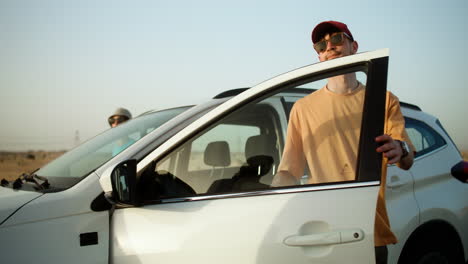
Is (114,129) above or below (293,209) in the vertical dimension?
above

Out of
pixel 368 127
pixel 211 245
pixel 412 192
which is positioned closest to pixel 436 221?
pixel 412 192

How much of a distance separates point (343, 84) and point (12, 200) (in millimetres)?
1655

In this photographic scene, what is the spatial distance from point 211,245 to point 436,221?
5.48ft

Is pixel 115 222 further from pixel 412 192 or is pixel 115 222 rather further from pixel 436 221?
pixel 436 221

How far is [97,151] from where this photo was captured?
2672 millimetres

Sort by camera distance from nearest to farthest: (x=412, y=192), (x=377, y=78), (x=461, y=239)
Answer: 1. (x=377, y=78)
2. (x=412, y=192)
3. (x=461, y=239)

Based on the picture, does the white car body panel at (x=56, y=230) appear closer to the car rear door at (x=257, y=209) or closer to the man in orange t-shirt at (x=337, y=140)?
the car rear door at (x=257, y=209)

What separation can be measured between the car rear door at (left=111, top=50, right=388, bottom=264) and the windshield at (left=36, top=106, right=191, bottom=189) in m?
0.48

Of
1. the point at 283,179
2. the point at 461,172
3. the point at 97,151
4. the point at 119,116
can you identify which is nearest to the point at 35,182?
the point at 97,151

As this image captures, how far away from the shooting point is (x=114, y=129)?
10.0 ft

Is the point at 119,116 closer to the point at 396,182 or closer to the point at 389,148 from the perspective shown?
the point at 396,182

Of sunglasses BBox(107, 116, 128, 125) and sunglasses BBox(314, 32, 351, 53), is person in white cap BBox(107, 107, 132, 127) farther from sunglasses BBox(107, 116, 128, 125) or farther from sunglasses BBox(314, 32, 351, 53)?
sunglasses BBox(314, 32, 351, 53)

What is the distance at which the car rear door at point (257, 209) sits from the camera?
6.02ft

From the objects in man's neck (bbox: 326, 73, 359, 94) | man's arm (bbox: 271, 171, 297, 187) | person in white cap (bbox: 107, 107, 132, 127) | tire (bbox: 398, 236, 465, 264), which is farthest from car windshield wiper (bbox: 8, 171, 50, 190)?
person in white cap (bbox: 107, 107, 132, 127)
